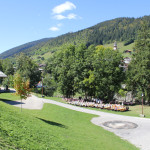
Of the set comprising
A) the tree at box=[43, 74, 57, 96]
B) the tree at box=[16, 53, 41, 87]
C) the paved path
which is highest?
the tree at box=[16, 53, 41, 87]

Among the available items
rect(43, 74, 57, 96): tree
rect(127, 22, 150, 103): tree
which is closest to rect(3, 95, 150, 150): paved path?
rect(127, 22, 150, 103): tree

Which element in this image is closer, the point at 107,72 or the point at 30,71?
the point at 107,72

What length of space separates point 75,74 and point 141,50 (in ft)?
47.2

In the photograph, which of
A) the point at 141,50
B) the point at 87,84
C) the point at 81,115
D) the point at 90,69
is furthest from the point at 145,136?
the point at 141,50

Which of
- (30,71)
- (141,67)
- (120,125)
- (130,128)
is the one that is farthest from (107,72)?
(30,71)

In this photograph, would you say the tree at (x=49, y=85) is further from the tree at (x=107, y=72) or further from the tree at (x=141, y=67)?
the tree at (x=141, y=67)

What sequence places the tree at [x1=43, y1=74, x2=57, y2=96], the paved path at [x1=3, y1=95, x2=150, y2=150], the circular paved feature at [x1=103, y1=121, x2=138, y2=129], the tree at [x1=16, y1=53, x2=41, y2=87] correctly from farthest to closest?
the tree at [x1=16, y1=53, x2=41, y2=87] < the tree at [x1=43, y1=74, x2=57, y2=96] < the circular paved feature at [x1=103, y1=121, x2=138, y2=129] < the paved path at [x1=3, y1=95, x2=150, y2=150]

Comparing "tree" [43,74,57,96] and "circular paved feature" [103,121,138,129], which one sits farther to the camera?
"tree" [43,74,57,96]

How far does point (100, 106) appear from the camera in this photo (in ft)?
97.2

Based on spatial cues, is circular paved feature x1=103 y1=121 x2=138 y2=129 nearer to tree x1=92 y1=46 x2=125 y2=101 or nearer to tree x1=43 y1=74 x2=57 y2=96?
tree x1=92 y1=46 x2=125 y2=101

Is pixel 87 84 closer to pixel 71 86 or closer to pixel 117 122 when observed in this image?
pixel 71 86

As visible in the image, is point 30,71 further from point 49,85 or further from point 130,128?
point 130,128

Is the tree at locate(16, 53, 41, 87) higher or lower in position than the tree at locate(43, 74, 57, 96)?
higher

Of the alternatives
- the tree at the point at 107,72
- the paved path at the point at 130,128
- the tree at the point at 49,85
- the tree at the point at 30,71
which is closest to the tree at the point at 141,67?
the tree at the point at 107,72
